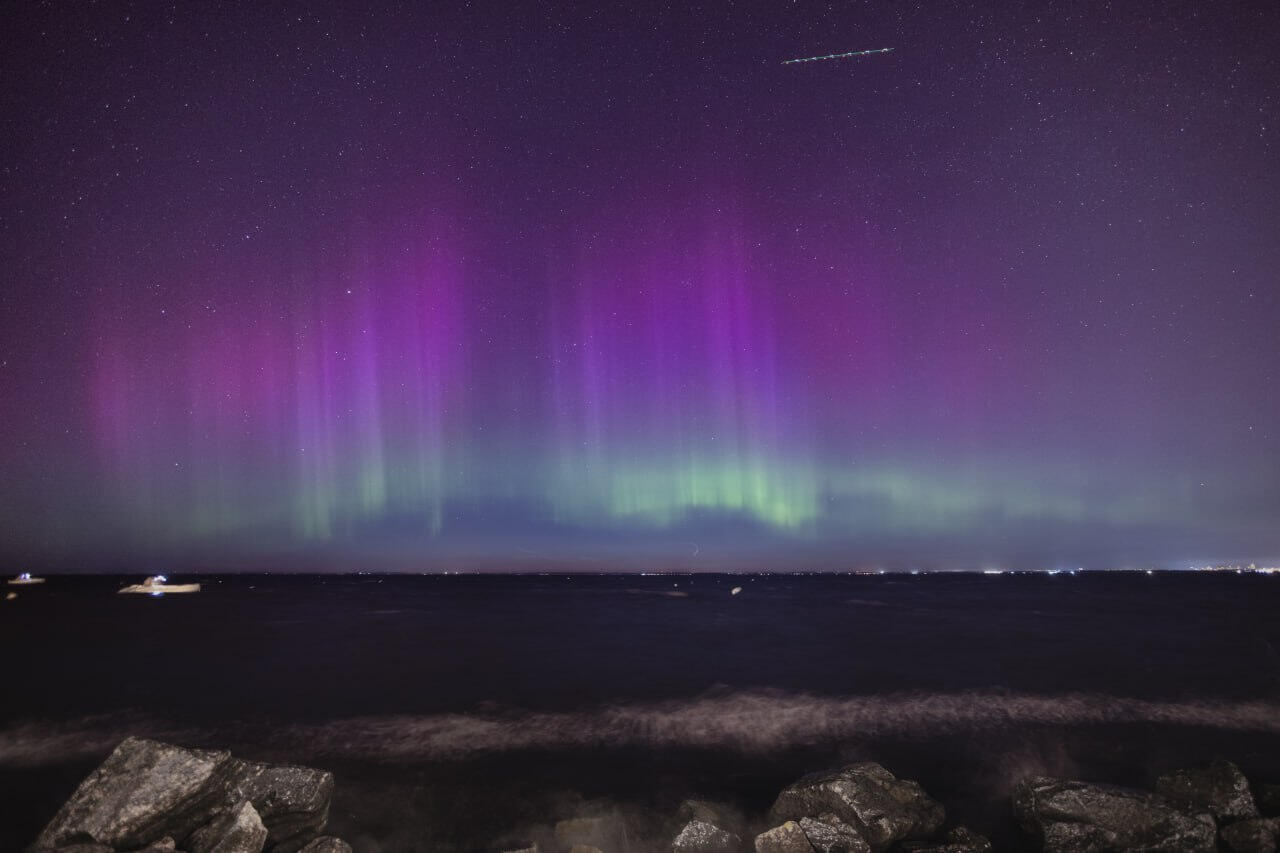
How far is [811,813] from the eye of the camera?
8.29m

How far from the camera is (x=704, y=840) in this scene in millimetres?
7867

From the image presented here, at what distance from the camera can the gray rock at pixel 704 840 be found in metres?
7.81

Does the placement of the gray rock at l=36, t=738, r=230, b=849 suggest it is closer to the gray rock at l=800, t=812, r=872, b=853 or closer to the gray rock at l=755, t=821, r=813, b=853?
the gray rock at l=755, t=821, r=813, b=853

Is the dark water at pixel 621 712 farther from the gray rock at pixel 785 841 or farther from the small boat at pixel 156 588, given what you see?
the small boat at pixel 156 588

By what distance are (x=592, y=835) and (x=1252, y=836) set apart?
8.22 meters

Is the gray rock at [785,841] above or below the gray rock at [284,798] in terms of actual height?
below

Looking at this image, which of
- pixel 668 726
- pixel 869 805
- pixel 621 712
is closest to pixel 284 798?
pixel 869 805

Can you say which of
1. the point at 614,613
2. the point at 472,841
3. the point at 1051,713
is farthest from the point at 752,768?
the point at 614,613

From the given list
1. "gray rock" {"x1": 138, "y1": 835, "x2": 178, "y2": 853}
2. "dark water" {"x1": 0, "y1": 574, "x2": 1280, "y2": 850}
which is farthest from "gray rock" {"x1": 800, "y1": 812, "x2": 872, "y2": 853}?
"gray rock" {"x1": 138, "y1": 835, "x2": 178, "y2": 853}

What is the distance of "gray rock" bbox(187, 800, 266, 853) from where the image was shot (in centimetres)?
691

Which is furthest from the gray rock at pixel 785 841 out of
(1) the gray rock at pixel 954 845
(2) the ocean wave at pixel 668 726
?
(2) the ocean wave at pixel 668 726

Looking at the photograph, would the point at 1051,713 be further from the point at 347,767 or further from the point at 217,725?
the point at 217,725

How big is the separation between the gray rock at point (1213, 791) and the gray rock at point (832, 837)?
437 centimetres

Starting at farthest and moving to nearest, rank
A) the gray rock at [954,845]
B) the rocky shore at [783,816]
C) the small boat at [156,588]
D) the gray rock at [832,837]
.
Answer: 1. the small boat at [156,588]
2. the gray rock at [954,845]
3. the gray rock at [832,837]
4. the rocky shore at [783,816]
